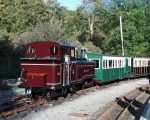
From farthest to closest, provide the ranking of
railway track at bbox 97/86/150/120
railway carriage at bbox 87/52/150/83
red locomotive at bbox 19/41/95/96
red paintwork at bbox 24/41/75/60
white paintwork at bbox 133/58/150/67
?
white paintwork at bbox 133/58/150/67, railway carriage at bbox 87/52/150/83, red paintwork at bbox 24/41/75/60, red locomotive at bbox 19/41/95/96, railway track at bbox 97/86/150/120

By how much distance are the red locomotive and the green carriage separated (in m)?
12.1

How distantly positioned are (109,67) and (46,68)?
1704 cm

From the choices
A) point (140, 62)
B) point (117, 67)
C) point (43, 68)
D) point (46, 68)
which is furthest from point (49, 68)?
point (140, 62)

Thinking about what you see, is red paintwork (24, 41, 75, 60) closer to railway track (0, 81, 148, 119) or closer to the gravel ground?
railway track (0, 81, 148, 119)

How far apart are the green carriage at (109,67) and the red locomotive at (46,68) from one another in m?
12.1

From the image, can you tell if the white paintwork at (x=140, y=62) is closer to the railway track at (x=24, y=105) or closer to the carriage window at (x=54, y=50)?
the railway track at (x=24, y=105)

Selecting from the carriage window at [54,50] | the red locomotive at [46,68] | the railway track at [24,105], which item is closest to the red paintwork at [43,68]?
the red locomotive at [46,68]

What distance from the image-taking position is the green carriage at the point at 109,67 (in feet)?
125

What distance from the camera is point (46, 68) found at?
2438 centimetres

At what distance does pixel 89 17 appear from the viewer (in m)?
95.1

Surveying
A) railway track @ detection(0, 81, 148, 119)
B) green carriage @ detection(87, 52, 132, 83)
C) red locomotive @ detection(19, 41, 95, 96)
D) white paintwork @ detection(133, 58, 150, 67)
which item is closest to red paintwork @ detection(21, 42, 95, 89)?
red locomotive @ detection(19, 41, 95, 96)

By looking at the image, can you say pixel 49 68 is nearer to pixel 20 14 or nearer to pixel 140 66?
pixel 140 66

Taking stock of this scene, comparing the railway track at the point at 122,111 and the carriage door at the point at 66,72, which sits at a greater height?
the carriage door at the point at 66,72

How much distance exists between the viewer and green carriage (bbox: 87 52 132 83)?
38188 mm
